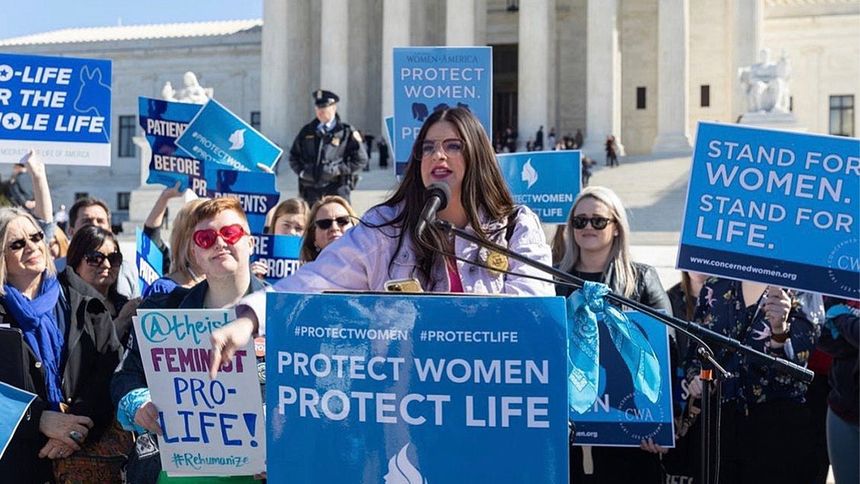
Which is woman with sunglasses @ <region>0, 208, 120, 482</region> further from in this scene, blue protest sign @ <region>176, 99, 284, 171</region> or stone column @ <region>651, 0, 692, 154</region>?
stone column @ <region>651, 0, 692, 154</region>

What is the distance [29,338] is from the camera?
A: 20.0 feet

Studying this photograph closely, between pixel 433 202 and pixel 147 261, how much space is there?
17.4ft

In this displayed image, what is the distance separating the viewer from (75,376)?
20.5ft

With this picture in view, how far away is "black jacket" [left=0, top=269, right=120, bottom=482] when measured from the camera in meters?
6.03

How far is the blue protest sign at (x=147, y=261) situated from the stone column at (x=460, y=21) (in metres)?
39.0

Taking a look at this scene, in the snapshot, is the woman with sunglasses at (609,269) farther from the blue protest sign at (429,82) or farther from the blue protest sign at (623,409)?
the blue protest sign at (429,82)

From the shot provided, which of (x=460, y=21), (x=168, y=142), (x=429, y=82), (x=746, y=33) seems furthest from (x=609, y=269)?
(x=746, y=33)

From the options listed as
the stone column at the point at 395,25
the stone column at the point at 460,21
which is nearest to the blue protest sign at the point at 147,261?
the stone column at the point at 395,25

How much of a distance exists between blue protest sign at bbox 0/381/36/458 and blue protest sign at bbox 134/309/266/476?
108cm

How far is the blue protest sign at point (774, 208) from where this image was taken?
19.9ft

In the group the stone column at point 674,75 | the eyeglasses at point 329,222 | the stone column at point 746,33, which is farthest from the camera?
the stone column at point 746,33

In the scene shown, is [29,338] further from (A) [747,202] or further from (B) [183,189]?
(B) [183,189]

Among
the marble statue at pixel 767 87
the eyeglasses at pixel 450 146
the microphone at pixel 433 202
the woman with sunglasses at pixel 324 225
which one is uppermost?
the marble statue at pixel 767 87

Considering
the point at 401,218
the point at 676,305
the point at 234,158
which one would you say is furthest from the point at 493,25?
the point at 401,218
